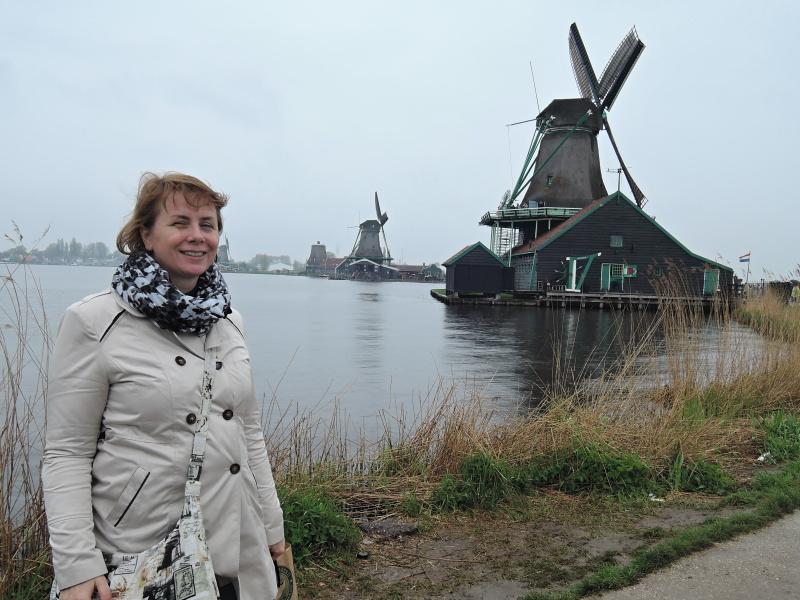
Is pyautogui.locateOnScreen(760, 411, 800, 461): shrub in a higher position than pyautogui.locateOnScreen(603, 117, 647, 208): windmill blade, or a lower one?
lower

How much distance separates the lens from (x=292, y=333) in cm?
2250

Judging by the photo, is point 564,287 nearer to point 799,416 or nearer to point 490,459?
point 799,416

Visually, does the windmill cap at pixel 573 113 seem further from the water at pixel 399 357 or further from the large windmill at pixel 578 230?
the water at pixel 399 357

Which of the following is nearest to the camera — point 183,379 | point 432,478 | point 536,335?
point 183,379

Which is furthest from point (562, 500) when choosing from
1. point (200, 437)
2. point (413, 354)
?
point (413, 354)

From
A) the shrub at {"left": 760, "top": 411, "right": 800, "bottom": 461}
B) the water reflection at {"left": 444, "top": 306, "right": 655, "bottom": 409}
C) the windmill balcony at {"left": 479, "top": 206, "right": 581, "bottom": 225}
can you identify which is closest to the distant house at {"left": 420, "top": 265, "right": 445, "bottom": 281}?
the windmill balcony at {"left": 479, "top": 206, "right": 581, "bottom": 225}

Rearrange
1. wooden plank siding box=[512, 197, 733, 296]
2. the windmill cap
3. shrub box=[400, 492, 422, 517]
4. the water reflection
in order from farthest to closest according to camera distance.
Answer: the windmill cap < wooden plank siding box=[512, 197, 733, 296] < the water reflection < shrub box=[400, 492, 422, 517]

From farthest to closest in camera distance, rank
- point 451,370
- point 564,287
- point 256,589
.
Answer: point 564,287, point 451,370, point 256,589

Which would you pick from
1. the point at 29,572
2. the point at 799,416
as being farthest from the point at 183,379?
the point at 799,416

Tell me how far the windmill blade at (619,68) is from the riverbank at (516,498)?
133ft

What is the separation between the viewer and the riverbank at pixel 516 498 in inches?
124

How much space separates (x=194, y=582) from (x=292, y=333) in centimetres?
2118

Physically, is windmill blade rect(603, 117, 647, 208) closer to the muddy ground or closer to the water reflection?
the water reflection

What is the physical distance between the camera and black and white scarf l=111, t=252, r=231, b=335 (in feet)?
→ 5.52
